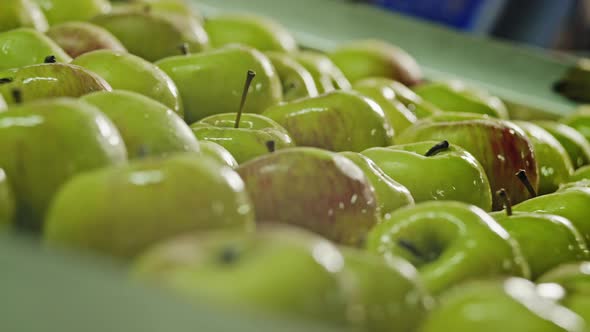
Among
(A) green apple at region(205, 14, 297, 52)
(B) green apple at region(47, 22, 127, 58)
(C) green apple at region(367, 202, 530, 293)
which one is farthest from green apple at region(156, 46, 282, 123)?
(C) green apple at region(367, 202, 530, 293)

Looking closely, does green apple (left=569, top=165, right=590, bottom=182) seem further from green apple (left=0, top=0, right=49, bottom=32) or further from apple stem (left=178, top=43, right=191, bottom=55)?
green apple (left=0, top=0, right=49, bottom=32)

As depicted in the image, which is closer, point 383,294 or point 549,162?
point 383,294

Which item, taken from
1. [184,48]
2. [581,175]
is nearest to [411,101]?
[581,175]

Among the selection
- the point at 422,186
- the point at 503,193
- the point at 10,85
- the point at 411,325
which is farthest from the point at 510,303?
the point at 10,85

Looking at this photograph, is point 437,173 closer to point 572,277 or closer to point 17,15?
point 572,277

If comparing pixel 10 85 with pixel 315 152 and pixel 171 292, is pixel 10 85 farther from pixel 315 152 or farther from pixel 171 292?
pixel 171 292

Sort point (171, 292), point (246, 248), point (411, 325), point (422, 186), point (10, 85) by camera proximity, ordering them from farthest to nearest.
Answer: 1. point (422, 186)
2. point (10, 85)
3. point (411, 325)
4. point (246, 248)
5. point (171, 292)
